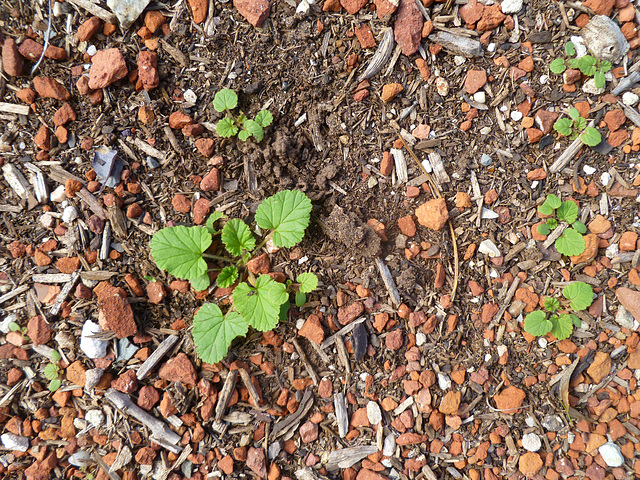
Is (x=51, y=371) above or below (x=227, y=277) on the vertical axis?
below

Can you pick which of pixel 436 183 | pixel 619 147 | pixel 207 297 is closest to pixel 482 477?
pixel 436 183

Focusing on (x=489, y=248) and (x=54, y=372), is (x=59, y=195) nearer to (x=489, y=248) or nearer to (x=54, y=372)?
(x=54, y=372)

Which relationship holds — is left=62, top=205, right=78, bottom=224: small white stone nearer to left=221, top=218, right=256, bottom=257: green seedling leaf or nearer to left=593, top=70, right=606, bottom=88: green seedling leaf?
left=221, top=218, right=256, bottom=257: green seedling leaf

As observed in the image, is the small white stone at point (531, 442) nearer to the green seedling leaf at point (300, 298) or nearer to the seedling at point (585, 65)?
the green seedling leaf at point (300, 298)

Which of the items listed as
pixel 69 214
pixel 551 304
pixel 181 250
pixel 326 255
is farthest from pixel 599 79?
pixel 69 214

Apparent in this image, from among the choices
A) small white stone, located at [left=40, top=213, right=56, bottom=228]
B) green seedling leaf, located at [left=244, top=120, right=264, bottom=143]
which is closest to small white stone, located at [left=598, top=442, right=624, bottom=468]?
green seedling leaf, located at [left=244, top=120, right=264, bottom=143]

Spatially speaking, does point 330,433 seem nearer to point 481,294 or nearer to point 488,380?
point 488,380

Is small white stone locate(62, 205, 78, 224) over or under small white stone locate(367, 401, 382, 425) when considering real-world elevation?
→ over
